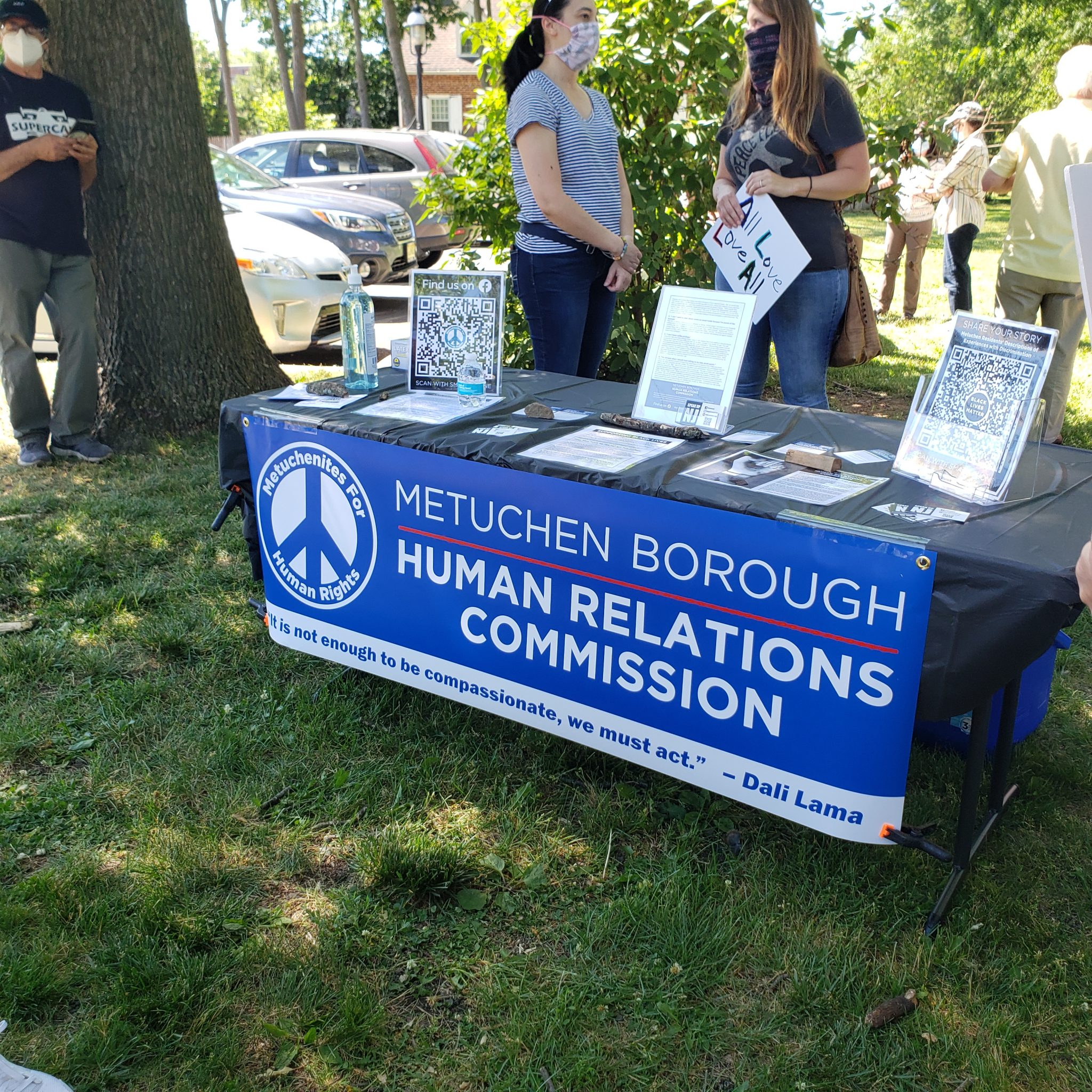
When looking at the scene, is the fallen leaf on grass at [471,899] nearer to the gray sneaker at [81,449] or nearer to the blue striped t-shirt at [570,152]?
the blue striped t-shirt at [570,152]

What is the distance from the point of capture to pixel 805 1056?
68.0 inches

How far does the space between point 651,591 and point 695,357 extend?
0.65 metres

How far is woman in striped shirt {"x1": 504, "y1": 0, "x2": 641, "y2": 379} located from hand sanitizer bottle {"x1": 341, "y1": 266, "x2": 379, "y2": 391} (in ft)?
2.56

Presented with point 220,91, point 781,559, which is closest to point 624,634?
point 781,559

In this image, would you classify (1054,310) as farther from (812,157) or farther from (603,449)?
(603,449)

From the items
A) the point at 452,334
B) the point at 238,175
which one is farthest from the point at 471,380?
the point at 238,175

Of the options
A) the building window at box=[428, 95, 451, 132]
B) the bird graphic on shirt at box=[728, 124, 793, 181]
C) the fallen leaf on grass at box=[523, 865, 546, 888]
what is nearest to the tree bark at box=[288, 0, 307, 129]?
the building window at box=[428, 95, 451, 132]

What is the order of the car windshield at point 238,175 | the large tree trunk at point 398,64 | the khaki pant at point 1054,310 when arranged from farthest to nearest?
the large tree trunk at point 398,64 → the car windshield at point 238,175 → the khaki pant at point 1054,310

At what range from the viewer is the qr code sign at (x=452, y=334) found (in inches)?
109

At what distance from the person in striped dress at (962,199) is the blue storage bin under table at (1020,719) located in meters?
4.76

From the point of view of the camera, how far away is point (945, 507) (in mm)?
1911

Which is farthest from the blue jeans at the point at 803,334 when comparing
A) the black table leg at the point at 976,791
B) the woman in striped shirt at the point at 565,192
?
the black table leg at the point at 976,791

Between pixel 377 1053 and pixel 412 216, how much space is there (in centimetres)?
1038

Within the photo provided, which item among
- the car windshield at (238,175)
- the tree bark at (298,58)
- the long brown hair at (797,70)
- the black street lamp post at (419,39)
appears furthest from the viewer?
the tree bark at (298,58)
